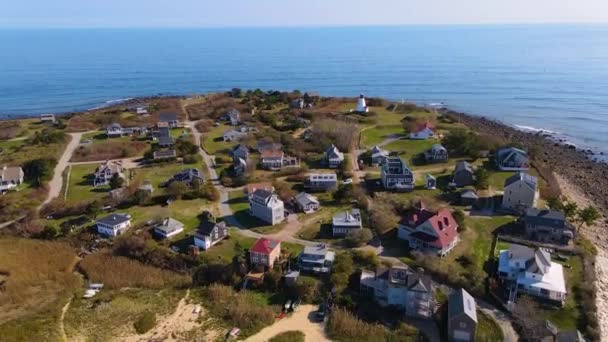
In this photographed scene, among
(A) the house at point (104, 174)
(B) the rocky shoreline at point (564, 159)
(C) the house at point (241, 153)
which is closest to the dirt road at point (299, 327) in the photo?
(C) the house at point (241, 153)

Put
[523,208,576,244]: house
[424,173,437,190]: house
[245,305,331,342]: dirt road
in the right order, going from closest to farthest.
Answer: [245,305,331,342]: dirt road
[523,208,576,244]: house
[424,173,437,190]: house

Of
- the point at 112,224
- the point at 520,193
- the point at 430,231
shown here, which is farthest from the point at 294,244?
the point at 520,193

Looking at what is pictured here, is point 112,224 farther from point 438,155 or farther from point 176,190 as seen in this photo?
point 438,155

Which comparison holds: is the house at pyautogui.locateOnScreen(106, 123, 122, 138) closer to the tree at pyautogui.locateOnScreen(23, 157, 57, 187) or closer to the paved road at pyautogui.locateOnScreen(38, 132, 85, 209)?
the paved road at pyautogui.locateOnScreen(38, 132, 85, 209)

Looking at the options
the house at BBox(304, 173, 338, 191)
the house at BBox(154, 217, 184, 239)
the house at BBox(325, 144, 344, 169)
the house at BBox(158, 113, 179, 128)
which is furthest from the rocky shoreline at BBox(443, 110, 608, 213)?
the house at BBox(158, 113, 179, 128)


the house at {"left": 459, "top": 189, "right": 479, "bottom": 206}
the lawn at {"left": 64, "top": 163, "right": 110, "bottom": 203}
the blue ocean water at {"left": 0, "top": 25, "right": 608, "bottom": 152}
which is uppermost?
the blue ocean water at {"left": 0, "top": 25, "right": 608, "bottom": 152}

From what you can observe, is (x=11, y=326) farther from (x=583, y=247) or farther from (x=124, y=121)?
(x=124, y=121)
